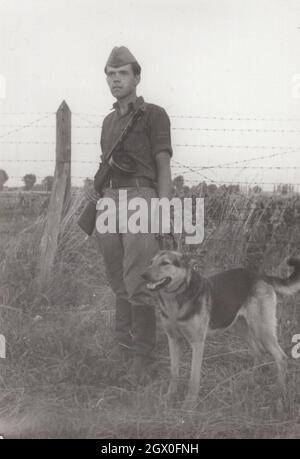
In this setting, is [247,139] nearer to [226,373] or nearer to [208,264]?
[208,264]

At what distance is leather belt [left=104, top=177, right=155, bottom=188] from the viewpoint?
4.29m

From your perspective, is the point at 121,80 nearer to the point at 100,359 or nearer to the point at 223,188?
the point at 223,188

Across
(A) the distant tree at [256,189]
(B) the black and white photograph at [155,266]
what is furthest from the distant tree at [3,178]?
(A) the distant tree at [256,189]

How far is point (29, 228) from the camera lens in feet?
19.0

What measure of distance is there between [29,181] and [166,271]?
8.02 feet

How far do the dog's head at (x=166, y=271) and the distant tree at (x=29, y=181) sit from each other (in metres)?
2.23

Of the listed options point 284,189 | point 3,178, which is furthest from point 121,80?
point 284,189

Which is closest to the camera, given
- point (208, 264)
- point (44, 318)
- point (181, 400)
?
point (181, 400)

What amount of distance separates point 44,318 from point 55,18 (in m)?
2.48

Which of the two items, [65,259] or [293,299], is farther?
[65,259]

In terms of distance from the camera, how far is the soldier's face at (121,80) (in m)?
4.26

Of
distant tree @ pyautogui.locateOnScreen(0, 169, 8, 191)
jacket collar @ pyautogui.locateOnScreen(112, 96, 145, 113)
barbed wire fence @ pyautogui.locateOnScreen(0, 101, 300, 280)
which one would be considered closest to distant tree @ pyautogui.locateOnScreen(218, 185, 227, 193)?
barbed wire fence @ pyautogui.locateOnScreen(0, 101, 300, 280)

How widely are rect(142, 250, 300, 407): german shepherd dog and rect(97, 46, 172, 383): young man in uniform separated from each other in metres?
0.23

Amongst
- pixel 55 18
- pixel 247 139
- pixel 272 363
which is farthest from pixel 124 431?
pixel 55 18
